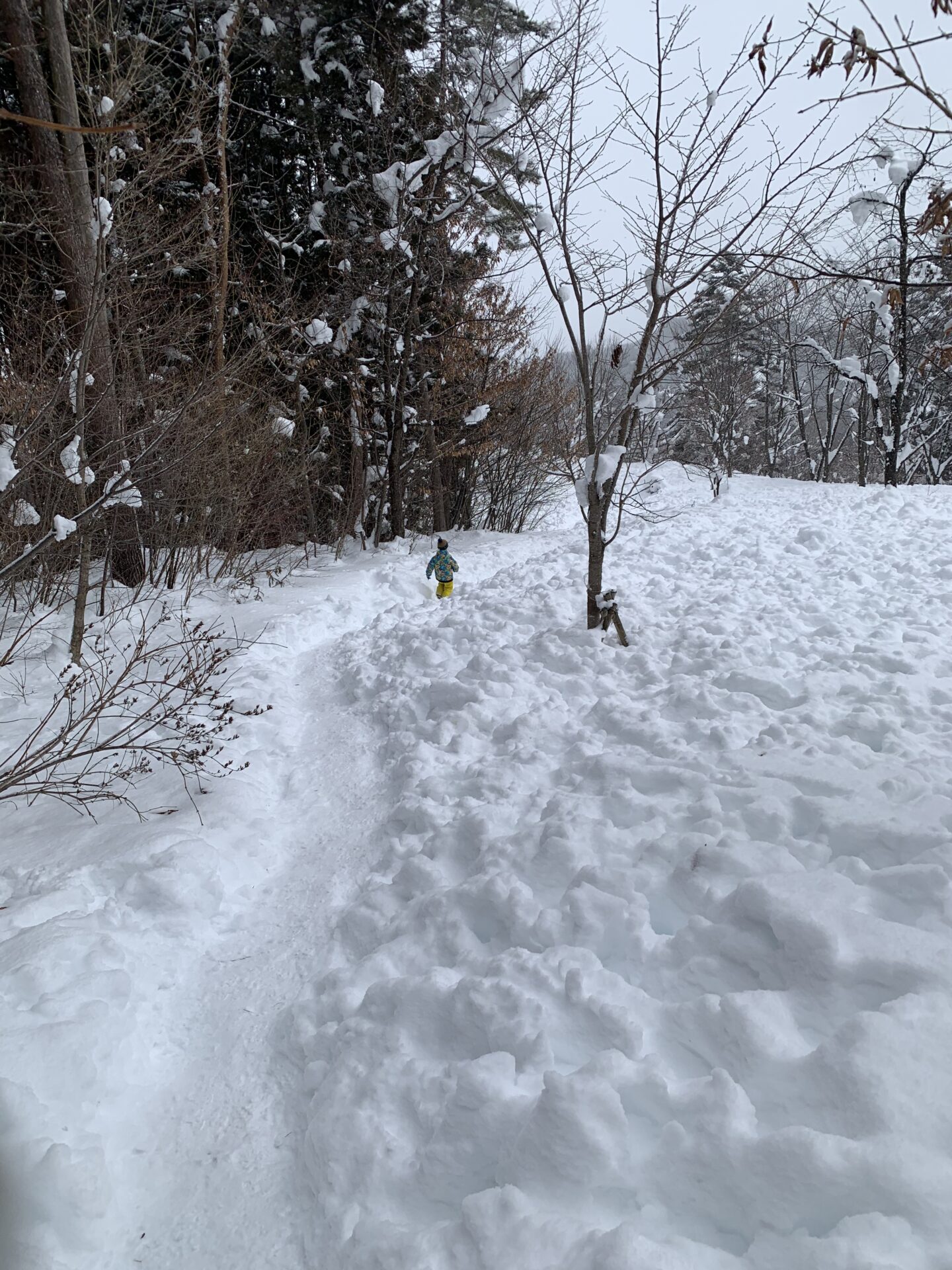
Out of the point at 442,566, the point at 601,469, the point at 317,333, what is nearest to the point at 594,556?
the point at 601,469

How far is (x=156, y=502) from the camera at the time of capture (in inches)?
333

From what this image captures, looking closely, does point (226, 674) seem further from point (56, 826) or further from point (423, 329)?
point (423, 329)

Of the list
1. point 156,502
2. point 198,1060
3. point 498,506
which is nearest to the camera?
point 198,1060

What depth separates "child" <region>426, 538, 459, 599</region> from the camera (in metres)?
9.39

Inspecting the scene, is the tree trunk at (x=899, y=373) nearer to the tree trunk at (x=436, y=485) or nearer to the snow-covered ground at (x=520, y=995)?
the tree trunk at (x=436, y=485)

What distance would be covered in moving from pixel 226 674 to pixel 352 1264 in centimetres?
508

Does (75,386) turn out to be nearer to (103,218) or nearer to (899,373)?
(103,218)

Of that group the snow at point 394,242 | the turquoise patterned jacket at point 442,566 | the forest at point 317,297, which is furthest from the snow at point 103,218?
the snow at point 394,242

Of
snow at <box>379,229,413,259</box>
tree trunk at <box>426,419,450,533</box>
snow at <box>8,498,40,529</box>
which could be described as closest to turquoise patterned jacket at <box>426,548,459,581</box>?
tree trunk at <box>426,419,450,533</box>

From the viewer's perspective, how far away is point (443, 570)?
9438mm

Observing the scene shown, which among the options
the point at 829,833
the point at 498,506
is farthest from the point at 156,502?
the point at 498,506

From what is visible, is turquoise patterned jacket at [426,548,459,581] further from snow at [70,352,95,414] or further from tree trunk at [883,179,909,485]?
tree trunk at [883,179,909,485]

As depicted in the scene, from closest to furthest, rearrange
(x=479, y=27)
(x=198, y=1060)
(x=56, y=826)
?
1. (x=198, y=1060)
2. (x=56, y=826)
3. (x=479, y=27)

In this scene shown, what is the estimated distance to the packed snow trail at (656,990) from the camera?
1.81 m
